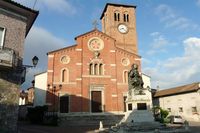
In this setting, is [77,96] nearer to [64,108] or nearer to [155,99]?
[64,108]

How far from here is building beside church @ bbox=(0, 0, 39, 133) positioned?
11992 mm

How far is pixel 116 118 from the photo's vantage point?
101 ft

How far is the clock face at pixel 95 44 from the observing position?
3416 centimetres

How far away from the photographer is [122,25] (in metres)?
45.0

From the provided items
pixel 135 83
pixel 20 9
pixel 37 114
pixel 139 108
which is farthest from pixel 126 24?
pixel 20 9

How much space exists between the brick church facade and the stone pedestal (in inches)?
600

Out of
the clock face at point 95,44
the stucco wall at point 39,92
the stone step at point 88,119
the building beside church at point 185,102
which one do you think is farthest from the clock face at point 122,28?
the stucco wall at point 39,92

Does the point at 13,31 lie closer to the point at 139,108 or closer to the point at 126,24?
the point at 139,108

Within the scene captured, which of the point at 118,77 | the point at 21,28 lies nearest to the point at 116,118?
the point at 118,77

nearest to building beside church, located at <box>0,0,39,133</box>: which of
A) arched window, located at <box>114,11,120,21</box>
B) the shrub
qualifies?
the shrub

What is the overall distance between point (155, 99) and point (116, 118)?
16.8 meters

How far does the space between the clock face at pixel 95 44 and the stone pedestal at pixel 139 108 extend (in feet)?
59.9

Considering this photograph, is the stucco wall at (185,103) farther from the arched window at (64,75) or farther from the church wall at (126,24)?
the arched window at (64,75)

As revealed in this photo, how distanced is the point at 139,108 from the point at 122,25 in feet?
102
